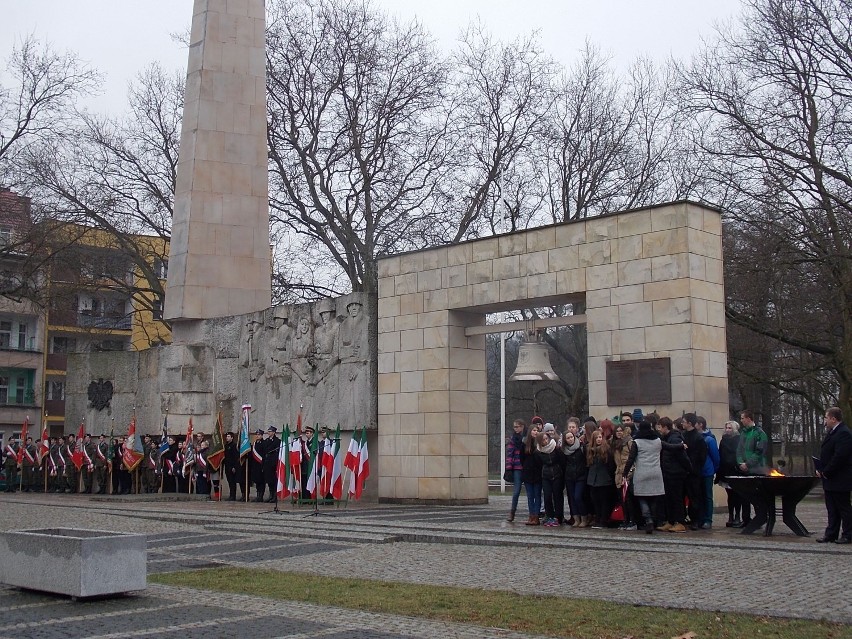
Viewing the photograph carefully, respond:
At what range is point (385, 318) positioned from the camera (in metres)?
20.1

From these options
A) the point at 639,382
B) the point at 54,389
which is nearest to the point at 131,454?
the point at 639,382

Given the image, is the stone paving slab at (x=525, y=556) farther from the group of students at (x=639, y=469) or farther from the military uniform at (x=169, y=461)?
the military uniform at (x=169, y=461)

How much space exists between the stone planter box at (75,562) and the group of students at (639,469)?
6.96 metres

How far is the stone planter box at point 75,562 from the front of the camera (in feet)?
25.9

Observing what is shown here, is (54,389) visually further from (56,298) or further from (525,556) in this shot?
(525,556)

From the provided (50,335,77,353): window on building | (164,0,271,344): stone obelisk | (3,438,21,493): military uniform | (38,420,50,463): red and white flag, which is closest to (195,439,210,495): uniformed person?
(164,0,271,344): stone obelisk

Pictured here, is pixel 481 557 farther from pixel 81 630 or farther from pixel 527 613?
pixel 81 630

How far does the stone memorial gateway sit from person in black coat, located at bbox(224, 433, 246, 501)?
112cm

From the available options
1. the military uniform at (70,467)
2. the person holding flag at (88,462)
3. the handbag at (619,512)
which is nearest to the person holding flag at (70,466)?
the military uniform at (70,467)

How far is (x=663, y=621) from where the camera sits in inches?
272

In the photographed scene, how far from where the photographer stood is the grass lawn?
656cm

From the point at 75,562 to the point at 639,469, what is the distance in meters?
7.45

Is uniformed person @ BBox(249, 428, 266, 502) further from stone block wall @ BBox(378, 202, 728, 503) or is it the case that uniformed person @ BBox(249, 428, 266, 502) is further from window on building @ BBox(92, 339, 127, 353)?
window on building @ BBox(92, 339, 127, 353)

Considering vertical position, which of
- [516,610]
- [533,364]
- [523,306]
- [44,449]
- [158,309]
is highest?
[158,309]
